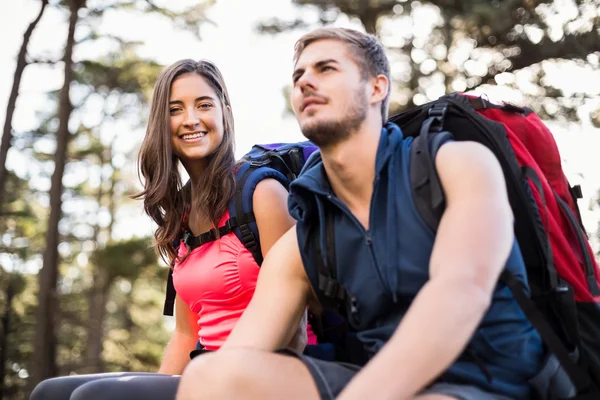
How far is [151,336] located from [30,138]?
457 inches

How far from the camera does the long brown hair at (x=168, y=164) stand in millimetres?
3348

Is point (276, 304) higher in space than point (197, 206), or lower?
lower

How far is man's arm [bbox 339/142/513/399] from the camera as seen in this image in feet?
5.98

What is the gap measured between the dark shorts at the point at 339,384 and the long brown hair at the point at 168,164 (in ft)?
3.94

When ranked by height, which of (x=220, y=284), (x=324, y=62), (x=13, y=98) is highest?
(x=13, y=98)

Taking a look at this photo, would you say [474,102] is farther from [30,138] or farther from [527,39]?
[30,138]

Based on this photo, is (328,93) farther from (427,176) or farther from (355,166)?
(427,176)

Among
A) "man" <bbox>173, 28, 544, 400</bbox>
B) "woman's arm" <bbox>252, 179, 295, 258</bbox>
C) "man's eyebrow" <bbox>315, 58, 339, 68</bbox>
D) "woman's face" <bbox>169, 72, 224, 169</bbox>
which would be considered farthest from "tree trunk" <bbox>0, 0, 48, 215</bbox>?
"man's eyebrow" <bbox>315, 58, 339, 68</bbox>

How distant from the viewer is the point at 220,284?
120 inches

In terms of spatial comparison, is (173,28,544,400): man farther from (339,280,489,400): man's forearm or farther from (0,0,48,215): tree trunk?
(0,0,48,215): tree trunk

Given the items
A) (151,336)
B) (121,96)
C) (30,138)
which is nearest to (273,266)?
(30,138)

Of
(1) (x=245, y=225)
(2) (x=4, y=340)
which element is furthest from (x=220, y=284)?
(2) (x=4, y=340)

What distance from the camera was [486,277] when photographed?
192 centimetres

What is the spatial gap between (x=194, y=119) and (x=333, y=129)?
1.15m
